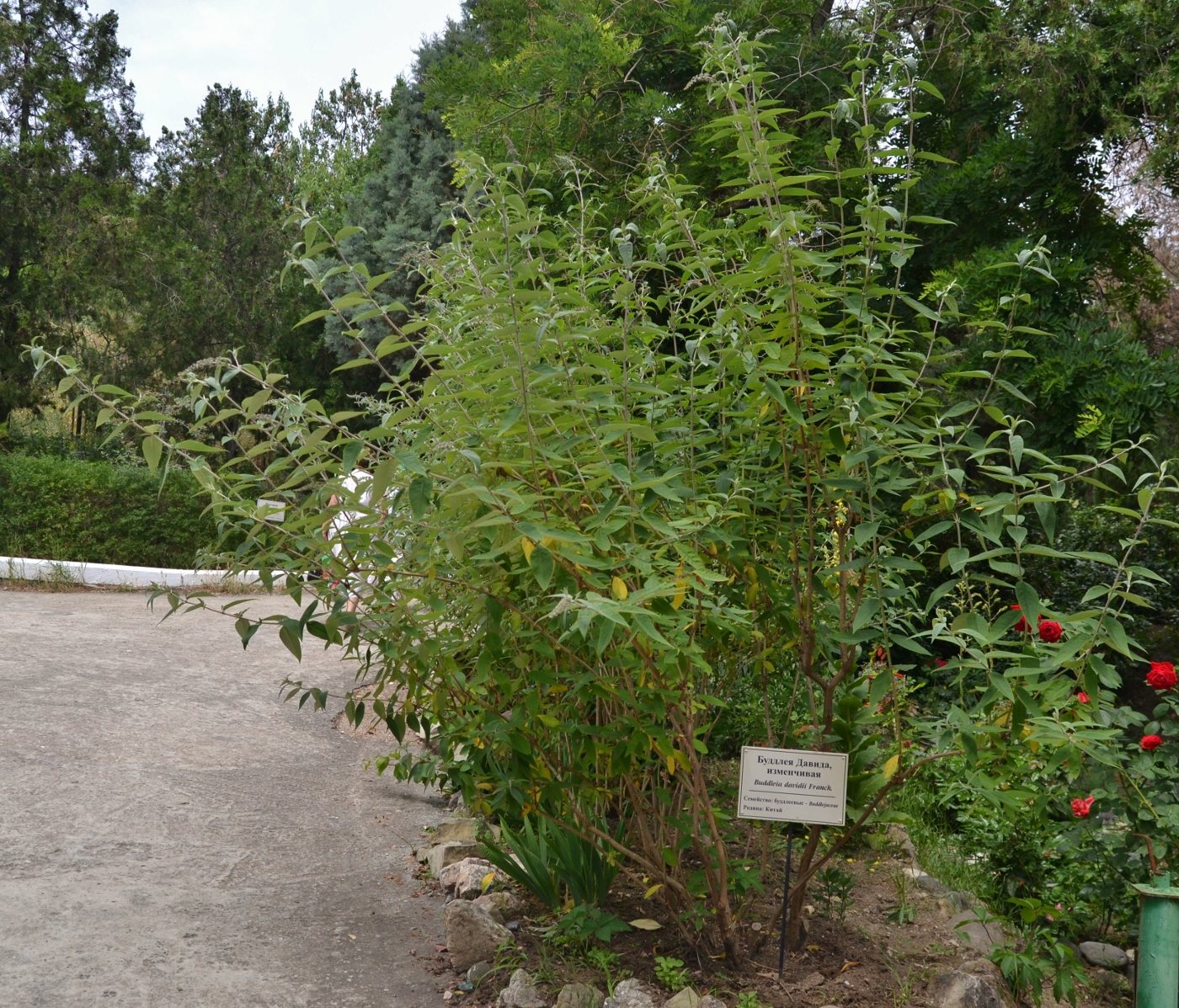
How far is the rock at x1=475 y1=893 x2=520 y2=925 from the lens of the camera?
3.88 meters

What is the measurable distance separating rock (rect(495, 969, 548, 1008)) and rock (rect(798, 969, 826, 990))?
0.80 metres

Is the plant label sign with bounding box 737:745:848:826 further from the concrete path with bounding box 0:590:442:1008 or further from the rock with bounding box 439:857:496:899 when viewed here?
the rock with bounding box 439:857:496:899

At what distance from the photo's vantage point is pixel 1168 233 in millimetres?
14828

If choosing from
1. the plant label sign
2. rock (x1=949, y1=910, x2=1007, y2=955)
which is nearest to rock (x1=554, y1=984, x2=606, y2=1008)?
the plant label sign

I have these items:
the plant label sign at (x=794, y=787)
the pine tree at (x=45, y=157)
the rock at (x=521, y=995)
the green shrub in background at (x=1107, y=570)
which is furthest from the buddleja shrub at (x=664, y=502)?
the pine tree at (x=45, y=157)

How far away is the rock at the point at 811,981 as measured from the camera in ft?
10.8

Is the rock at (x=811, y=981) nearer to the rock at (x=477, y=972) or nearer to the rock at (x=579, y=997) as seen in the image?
the rock at (x=579, y=997)

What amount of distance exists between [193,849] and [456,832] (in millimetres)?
1183

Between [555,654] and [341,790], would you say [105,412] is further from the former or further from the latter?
[341,790]

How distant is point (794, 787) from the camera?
10.4 feet

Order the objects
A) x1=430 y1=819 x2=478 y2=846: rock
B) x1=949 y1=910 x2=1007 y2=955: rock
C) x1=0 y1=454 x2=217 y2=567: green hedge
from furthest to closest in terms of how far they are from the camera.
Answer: x1=0 y1=454 x2=217 y2=567: green hedge → x1=430 y1=819 x2=478 y2=846: rock → x1=949 y1=910 x2=1007 y2=955: rock

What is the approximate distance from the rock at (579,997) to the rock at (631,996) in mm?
40

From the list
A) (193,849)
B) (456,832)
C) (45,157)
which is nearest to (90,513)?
(45,157)

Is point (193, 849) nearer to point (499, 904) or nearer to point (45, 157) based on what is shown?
point (499, 904)
